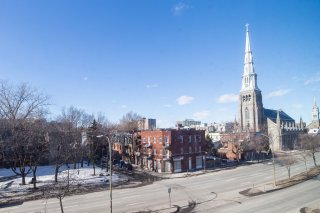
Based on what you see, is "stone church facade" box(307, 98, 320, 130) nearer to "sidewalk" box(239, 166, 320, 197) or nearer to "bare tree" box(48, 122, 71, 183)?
"sidewalk" box(239, 166, 320, 197)

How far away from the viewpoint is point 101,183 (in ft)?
131

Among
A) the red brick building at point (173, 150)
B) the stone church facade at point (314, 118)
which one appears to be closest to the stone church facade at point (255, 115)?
the stone church facade at point (314, 118)

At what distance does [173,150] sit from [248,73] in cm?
6054

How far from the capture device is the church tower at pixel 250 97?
96.8 m

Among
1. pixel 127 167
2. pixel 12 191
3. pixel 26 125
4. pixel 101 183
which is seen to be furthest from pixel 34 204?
pixel 127 167

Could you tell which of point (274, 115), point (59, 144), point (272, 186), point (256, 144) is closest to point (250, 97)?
point (274, 115)

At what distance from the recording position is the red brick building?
167ft

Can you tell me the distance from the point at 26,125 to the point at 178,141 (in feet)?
94.0

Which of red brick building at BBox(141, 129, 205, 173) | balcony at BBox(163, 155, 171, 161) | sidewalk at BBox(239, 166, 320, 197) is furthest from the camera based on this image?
red brick building at BBox(141, 129, 205, 173)

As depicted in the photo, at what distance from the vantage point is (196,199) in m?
29.8

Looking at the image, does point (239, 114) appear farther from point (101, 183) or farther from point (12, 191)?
point (12, 191)

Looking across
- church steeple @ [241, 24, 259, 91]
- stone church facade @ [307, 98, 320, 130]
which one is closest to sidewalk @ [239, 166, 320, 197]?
church steeple @ [241, 24, 259, 91]

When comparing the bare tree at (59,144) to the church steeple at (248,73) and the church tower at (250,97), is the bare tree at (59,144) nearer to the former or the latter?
the church tower at (250,97)

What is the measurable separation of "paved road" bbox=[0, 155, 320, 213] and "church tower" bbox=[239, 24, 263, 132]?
59982 millimetres
